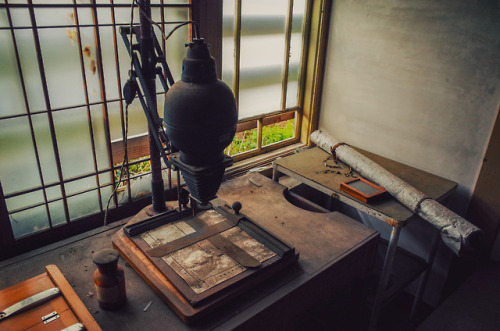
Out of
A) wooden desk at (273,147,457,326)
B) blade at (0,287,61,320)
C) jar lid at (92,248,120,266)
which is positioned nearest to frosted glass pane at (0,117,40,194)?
blade at (0,287,61,320)

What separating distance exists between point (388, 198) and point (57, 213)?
2.12 meters

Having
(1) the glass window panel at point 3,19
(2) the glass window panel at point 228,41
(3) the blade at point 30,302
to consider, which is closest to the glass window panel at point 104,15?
(1) the glass window panel at point 3,19

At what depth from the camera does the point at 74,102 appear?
87.6 inches

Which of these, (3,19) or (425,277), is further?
(425,277)

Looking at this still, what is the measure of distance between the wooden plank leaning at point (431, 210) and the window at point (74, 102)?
1.23m

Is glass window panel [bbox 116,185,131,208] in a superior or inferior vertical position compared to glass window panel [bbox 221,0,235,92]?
inferior

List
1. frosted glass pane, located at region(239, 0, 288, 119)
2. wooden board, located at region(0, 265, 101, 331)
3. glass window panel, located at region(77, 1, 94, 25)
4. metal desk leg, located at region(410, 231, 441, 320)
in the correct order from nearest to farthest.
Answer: wooden board, located at region(0, 265, 101, 331), glass window panel, located at region(77, 1, 94, 25), metal desk leg, located at region(410, 231, 441, 320), frosted glass pane, located at region(239, 0, 288, 119)

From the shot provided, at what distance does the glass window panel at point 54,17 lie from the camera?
6.55 feet

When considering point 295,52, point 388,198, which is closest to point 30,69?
point 295,52

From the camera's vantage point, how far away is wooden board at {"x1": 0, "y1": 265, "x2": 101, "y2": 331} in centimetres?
154

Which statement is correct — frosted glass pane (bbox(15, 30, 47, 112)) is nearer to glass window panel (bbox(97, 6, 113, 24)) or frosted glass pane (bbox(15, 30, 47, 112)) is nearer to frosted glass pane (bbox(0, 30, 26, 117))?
frosted glass pane (bbox(0, 30, 26, 117))

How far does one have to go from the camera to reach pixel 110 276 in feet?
5.43

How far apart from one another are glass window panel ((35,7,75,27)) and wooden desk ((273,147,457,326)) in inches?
67.4

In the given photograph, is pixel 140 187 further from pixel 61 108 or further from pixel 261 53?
pixel 261 53
